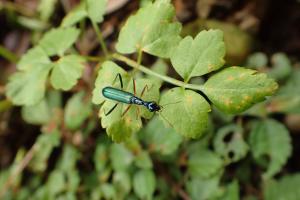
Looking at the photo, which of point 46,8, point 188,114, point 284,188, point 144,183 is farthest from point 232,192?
point 46,8

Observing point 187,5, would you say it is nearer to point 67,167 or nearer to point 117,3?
point 117,3

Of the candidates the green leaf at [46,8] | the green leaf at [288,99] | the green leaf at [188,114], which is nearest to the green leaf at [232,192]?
the green leaf at [288,99]

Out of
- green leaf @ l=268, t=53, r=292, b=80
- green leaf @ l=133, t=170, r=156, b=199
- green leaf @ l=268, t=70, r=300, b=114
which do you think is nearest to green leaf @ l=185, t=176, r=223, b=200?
green leaf @ l=133, t=170, r=156, b=199

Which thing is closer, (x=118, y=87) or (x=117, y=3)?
(x=118, y=87)

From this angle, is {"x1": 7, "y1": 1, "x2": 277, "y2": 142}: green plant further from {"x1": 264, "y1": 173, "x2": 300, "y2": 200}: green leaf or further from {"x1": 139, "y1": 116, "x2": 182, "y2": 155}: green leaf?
{"x1": 264, "y1": 173, "x2": 300, "y2": 200}: green leaf

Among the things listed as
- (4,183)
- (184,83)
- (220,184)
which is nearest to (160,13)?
(184,83)

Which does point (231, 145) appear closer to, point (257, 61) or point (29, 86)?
point (257, 61)
